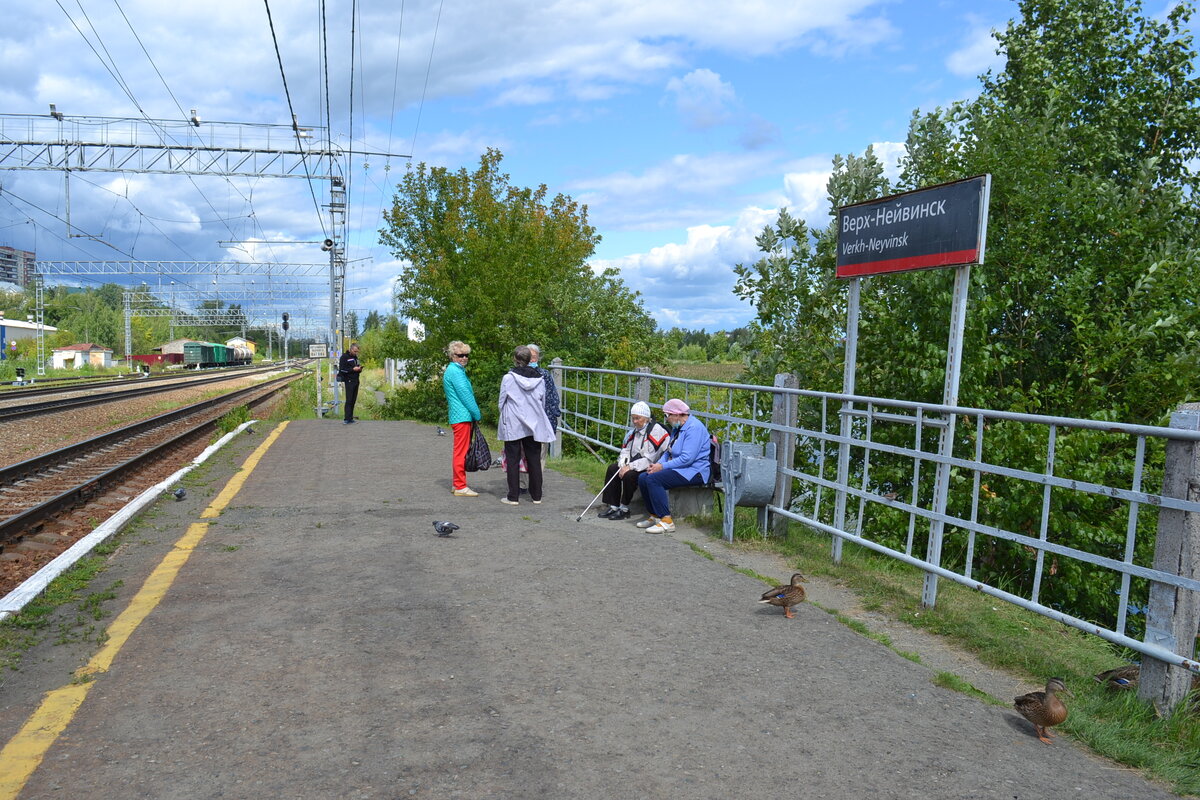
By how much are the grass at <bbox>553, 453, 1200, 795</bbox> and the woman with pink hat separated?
502 millimetres

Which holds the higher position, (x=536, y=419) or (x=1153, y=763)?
(x=536, y=419)

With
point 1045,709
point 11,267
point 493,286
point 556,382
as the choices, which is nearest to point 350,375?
point 493,286

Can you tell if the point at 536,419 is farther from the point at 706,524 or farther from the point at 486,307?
the point at 486,307

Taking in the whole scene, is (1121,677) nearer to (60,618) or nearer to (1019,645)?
(1019,645)

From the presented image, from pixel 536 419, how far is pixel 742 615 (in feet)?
14.6

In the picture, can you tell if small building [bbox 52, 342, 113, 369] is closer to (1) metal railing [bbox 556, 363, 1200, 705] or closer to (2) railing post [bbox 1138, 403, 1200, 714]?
(1) metal railing [bbox 556, 363, 1200, 705]

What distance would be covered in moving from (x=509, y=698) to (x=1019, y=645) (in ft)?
9.60

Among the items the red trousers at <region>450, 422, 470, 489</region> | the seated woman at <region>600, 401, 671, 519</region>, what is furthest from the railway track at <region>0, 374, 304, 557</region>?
the seated woman at <region>600, 401, 671, 519</region>

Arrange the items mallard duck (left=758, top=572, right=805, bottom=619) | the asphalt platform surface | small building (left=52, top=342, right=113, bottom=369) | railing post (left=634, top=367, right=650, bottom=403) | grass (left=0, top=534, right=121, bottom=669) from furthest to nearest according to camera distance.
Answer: small building (left=52, top=342, right=113, bottom=369), railing post (left=634, top=367, right=650, bottom=403), mallard duck (left=758, top=572, right=805, bottom=619), grass (left=0, top=534, right=121, bottom=669), the asphalt platform surface

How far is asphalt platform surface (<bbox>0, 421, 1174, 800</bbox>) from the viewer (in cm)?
340

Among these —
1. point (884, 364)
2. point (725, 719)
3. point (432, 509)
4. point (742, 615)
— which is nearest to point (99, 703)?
point (725, 719)

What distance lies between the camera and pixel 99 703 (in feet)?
13.3

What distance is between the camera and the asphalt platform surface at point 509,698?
11.1 ft

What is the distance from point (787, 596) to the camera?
5.47m
